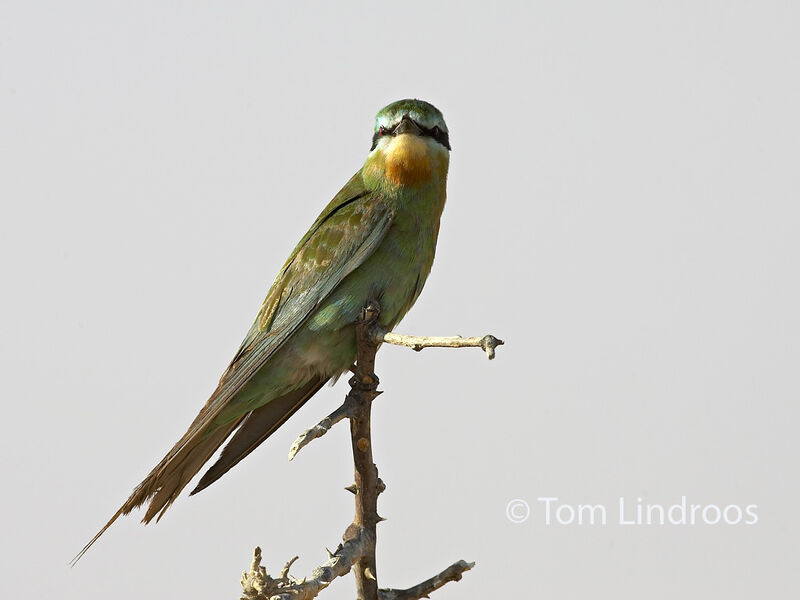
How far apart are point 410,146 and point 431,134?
0.12 m

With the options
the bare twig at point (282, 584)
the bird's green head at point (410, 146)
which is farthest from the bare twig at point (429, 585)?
the bird's green head at point (410, 146)

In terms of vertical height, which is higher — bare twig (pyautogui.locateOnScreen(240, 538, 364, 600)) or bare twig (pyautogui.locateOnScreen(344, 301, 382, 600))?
bare twig (pyautogui.locateOnScreen(344, 301, 382, 600))

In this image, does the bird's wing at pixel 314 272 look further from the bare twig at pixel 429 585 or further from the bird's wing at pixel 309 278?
the bare twig at pixel 429 585

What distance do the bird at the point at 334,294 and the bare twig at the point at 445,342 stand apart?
643 mm

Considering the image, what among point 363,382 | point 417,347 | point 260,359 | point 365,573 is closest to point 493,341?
point 417,347

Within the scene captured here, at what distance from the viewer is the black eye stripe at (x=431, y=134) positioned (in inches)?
132

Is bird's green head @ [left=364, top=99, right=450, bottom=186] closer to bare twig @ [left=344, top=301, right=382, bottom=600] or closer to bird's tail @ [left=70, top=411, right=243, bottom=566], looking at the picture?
bare twig @ [left=344, top=301, right=382, bottom=600]

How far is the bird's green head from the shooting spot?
10.8 feet

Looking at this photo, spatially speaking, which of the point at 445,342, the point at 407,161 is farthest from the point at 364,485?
the point at 407,161

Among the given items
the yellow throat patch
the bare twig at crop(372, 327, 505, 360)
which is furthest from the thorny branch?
the yellow throat patch

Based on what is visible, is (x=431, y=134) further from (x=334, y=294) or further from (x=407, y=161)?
(x=334, y=294)

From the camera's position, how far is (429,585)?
114 inches

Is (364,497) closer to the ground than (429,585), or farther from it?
farther from it

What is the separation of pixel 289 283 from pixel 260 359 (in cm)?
29
